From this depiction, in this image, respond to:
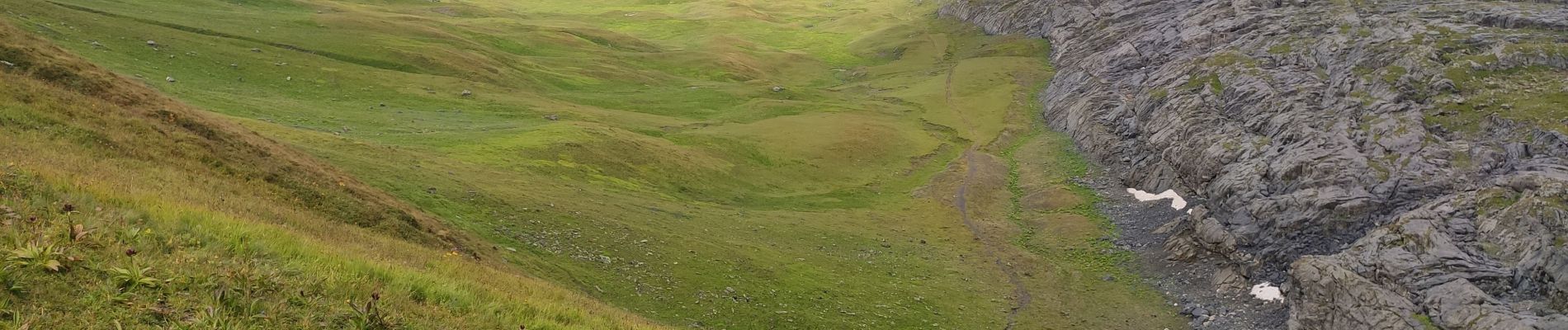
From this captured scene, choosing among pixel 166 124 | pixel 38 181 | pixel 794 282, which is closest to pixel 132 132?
pixel 166 124

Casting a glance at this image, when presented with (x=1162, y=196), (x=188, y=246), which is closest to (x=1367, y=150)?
(x=1162, y=196)

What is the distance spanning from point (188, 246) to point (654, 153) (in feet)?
189

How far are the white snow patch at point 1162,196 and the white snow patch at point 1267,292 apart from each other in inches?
648

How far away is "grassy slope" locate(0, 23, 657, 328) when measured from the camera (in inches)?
475

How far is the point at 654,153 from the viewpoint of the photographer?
72.1 m

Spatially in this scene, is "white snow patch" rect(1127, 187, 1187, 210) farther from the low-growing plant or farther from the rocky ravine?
the low-growing plant

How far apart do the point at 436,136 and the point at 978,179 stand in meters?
50.0

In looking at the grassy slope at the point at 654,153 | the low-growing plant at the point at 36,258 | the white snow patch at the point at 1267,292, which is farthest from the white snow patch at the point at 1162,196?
the low-growing plant at the point at 36,258

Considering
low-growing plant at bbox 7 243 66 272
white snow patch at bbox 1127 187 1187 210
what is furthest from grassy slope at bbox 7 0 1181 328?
low-growing plant at bbox 7 243 66 272

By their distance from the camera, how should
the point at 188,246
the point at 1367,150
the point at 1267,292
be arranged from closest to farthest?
the point at 188,246
the point at 1267,292
the point at 1367,150

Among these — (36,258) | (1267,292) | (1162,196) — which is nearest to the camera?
(36,258)

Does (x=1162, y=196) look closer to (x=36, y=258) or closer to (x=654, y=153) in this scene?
(x=654, y=153)

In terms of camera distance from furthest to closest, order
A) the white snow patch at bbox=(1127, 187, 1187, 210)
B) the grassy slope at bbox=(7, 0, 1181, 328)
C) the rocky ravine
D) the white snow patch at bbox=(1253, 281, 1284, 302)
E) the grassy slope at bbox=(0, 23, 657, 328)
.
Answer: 1. the white snow patch at bbox=(1127, 187, 1187, 210)
2. the white snow patch at bbox=(1253, 281, 1284, 302)
3. the grassy slope at bbox=(7, 0, 1181, 328)
4. the rocky ravine
5. the grassy slope at bbox=(0, 23, 657, 328)

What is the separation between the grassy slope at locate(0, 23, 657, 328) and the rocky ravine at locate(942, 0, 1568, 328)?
1564 inches
